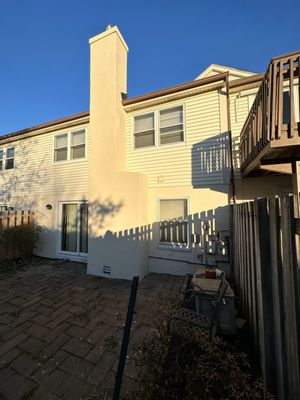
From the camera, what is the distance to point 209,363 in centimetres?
212

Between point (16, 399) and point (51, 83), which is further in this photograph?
point (51, 83)

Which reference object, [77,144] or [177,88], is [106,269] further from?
[177,88]

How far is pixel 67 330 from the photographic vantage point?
10.5 feet

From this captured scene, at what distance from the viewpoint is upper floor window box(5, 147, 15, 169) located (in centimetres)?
965

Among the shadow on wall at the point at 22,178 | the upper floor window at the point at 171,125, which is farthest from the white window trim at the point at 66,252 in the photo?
the upper floor window at the point at 171,125

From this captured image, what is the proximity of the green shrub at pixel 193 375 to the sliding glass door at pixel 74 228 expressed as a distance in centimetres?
537

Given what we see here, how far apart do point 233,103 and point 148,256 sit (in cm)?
566

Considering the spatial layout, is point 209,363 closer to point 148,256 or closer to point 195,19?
point 148,256

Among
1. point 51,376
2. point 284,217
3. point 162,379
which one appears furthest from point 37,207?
point 284,217

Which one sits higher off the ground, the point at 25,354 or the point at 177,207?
the point at 177,207

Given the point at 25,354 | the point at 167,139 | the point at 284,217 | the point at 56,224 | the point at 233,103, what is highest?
the point at 233,103

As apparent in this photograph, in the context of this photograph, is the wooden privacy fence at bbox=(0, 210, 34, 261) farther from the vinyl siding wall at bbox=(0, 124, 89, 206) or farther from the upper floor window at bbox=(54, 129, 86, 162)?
the upper floor window at bbox=(54, 129, 86, 162)

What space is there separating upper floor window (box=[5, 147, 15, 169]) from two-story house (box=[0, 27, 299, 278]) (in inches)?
170

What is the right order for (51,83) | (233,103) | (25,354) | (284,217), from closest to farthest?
(284,217), (25,354), (233,103), (51,83)
